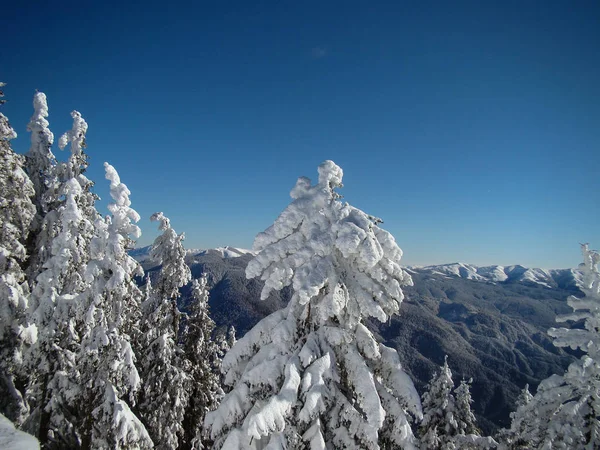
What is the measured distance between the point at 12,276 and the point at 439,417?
75.0ft

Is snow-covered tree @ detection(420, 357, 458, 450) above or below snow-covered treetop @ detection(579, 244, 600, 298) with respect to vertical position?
below

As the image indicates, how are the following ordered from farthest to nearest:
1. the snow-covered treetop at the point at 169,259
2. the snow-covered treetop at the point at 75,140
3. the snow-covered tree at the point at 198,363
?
1. the snow-covered tree at the point at 198,363
2. the snow-covered treetop at the point at 169,259
3. the snow-covered treetop at the point at 75,140

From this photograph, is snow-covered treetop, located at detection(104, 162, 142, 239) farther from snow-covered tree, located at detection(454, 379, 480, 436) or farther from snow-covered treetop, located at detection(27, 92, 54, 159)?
snow-covered tree, located at detection(454, 379, 480, 436)

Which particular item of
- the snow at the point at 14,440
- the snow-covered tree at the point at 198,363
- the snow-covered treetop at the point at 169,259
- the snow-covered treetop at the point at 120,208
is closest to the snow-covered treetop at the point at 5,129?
the snow-covered treetop at the point at 120,208

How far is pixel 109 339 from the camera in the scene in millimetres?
12617

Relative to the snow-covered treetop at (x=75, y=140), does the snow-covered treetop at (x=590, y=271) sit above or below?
below

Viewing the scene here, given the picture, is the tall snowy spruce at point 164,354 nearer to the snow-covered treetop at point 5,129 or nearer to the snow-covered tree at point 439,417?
the snow-covered treetop at point 5,129

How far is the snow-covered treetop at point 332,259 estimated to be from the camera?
7.23 metres

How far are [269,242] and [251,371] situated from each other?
286cm

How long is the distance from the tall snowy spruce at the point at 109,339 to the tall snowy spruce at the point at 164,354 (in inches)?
113

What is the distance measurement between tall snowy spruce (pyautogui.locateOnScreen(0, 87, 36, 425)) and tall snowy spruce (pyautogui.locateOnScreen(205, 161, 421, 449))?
9523mm

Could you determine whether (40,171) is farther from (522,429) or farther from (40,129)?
(522,429)

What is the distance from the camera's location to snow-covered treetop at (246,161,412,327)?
723cm

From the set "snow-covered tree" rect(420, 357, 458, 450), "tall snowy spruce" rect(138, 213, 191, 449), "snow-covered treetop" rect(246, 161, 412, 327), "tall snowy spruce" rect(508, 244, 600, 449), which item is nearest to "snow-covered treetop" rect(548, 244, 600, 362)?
"tall snowy spruce" rect(508, 244, 600, 449)
